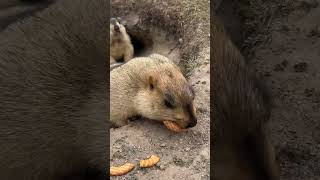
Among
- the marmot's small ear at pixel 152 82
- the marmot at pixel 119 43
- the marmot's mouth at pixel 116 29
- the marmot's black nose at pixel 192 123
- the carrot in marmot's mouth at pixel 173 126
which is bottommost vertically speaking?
the carrot in marmot's mouth at pixel 173 126

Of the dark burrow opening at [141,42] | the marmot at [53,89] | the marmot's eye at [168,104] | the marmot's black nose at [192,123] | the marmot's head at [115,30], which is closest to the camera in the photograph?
the marmot at [53,89]

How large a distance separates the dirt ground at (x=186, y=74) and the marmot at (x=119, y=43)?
0.24 m

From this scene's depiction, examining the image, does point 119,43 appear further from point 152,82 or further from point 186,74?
point 152,82

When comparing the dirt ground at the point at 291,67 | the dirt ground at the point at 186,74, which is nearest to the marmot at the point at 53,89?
the dirt ground at the point at 291,67

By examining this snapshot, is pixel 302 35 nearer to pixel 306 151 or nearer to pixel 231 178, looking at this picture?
pixel 306 151

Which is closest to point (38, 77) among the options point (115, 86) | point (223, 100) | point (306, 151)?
point (223, 100)

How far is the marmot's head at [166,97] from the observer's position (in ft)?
10.00

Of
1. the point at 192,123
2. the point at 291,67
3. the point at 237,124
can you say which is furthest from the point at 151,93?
the point at 237,124

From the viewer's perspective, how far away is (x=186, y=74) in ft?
12.8

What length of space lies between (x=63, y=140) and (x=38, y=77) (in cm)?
17

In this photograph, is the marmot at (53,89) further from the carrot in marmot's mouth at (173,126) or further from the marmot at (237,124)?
the carrot in marmot's mouth at (173,126)

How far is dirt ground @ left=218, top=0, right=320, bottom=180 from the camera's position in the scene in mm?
2867

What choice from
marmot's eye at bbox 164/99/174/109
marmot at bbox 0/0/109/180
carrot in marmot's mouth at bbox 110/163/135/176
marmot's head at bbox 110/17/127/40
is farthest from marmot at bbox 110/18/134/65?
marmot at bbox 0/0/109/180

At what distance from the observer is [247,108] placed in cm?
120
